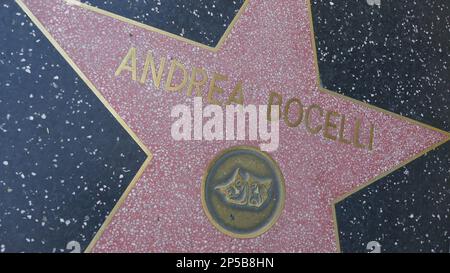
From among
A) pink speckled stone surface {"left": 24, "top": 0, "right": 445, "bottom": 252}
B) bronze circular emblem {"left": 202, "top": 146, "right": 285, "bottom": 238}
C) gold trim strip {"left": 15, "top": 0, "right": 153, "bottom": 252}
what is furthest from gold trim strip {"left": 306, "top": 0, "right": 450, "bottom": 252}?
gold trim strip {"left": 15, "top": 0, "right": 153, "bottom": 252}

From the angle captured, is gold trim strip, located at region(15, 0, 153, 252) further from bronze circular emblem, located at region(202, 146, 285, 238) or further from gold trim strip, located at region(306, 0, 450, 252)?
gold trim strip, located at region(306, 0, 450, 252)

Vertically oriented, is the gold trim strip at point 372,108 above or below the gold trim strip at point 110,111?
above

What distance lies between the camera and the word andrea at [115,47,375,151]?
3.26 ft

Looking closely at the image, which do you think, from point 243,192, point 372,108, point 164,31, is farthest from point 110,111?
point 372,108

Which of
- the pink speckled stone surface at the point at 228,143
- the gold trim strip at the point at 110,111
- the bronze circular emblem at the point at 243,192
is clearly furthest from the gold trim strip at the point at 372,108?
the gold trim strip at the point at 110,111

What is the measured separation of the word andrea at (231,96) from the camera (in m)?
1.00

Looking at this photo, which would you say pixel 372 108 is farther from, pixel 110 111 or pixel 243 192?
pixel 110 111

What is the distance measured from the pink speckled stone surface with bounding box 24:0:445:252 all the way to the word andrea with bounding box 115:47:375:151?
0.01 m

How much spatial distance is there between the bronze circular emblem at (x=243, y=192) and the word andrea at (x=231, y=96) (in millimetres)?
106

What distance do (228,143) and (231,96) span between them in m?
0.10

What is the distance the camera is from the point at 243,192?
3.43ft

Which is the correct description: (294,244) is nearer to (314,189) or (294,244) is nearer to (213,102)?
(314,189)

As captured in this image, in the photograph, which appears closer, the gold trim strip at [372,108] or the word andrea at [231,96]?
the word andrea at [231,96]

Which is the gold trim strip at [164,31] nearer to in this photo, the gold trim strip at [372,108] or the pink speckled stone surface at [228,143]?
the pink speckled stone surface at [228,143]
